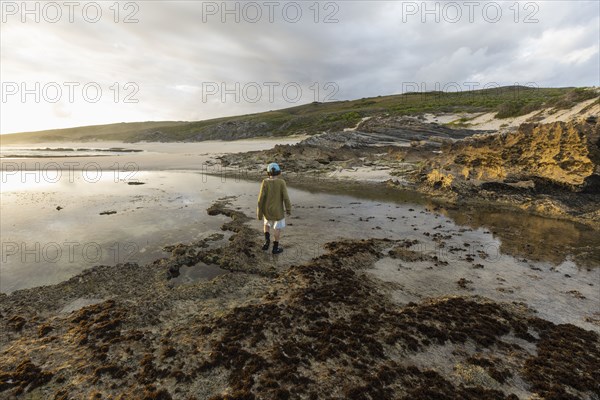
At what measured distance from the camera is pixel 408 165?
3169 centimetres

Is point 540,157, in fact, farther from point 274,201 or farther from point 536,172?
point 274,201

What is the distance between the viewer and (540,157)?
18344 mm

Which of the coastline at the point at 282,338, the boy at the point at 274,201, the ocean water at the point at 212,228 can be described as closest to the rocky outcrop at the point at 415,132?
the ocean water at the point at 212,228

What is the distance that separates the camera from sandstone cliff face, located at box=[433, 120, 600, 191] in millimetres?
16422

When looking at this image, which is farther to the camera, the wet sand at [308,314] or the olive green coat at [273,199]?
the olive green coat at [273,199]

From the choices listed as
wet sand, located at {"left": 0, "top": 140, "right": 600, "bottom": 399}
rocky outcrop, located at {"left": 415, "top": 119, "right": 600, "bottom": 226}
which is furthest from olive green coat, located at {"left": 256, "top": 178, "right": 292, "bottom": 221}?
rocky outcrop, located at {"left": 415, "top": 119, "right": 600, "bottom": 226}

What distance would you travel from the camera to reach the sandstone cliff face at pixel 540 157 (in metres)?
16.4

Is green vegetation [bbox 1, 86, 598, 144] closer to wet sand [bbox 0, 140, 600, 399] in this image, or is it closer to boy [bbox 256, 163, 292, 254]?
wet sand [bbox 0, 140, 600, 399]

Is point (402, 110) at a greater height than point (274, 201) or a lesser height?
greater

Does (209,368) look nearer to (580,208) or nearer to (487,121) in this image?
(580,208)

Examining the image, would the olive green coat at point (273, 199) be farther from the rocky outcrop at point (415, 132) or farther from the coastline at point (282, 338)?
the rocky outcrop at point (415, 132)

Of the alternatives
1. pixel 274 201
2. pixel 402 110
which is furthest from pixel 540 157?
pixel 402 110

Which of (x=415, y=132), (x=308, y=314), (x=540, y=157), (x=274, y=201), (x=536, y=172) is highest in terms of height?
(x=415, y=132)

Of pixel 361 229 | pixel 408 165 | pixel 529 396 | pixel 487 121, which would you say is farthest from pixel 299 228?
pixel 487 121
